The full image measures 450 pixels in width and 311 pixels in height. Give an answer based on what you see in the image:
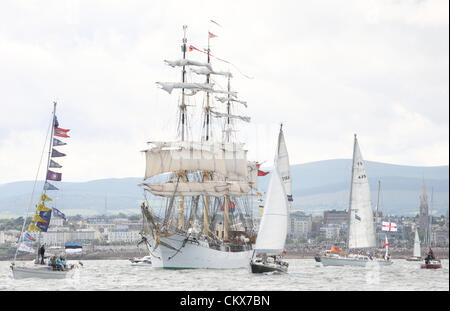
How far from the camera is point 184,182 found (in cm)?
10675

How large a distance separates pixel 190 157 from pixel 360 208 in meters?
21.7

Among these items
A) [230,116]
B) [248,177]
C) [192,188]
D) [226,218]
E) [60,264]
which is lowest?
[60,264]

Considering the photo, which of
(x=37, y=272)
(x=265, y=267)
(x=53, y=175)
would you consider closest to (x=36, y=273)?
(x=37, y=272)

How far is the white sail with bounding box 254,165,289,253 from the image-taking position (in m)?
71.9

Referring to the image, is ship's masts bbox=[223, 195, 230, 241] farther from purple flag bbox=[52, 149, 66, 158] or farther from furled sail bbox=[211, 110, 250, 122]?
purple flag bbox=[52, 149, 66, 158]

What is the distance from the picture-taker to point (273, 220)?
7250cm

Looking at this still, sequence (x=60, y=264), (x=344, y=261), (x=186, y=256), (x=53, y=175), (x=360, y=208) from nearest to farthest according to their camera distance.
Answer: (x=60, y=264) < (x=53, y=175) < (x=186, y=256) < (x=360, y=208) < (x=344, y=261)

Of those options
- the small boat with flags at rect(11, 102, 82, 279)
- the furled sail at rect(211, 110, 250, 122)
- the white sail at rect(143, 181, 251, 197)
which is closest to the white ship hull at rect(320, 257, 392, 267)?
the white sail at rect(143, 181, 251, 197)

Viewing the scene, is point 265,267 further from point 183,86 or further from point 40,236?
point 183,86

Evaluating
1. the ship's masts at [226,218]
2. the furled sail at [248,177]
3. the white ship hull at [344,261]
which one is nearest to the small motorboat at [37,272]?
the ship's masts at [226,218]
